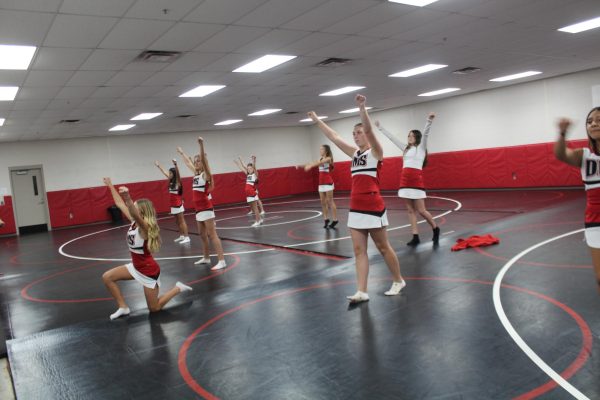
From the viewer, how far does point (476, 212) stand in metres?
11.7

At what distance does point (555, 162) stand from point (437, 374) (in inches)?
574

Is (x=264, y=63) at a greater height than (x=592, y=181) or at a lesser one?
greater

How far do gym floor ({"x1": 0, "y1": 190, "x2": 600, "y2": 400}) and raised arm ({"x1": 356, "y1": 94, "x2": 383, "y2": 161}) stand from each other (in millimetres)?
1590

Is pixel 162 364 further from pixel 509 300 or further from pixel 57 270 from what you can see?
pixel 57 270

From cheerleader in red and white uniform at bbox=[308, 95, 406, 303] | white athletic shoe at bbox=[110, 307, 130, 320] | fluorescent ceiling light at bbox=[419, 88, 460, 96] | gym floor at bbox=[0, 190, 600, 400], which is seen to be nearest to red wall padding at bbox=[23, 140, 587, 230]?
fluorescent ceiling light at bbox=[419, 88, 460, 96]

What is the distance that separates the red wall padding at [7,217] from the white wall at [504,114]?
13.9 meters

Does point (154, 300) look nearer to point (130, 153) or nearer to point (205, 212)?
point (205, 212)

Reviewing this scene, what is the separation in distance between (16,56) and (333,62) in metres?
5.92

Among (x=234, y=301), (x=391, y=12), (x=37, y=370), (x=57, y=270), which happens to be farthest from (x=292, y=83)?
(x=37, y=370)

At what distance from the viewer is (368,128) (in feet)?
14.7

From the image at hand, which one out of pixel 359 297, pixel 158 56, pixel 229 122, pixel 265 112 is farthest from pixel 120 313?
pixel 229 122

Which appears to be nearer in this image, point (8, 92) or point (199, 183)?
point (199, 183)

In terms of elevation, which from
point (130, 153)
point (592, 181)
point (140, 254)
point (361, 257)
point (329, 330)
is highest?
point (130, 153)

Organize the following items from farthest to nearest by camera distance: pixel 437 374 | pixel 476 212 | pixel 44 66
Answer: pixel 476 212, pixel 44 66, pixel 437 374
